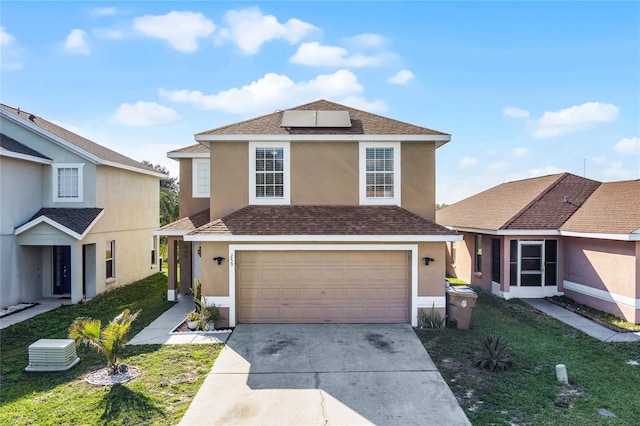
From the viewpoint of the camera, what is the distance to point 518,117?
804 inches

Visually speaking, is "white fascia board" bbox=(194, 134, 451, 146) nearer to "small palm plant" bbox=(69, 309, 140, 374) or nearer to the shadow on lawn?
"small palm plant" bbox=(69, 309, 140, 374)

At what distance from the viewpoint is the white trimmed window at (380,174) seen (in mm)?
11602

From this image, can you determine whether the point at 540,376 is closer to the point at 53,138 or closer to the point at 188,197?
the point at 188,197

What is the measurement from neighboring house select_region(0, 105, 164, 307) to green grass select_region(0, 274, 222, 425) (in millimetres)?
3896

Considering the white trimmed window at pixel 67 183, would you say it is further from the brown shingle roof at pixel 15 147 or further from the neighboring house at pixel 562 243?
the neighboring house at pixel 562 243

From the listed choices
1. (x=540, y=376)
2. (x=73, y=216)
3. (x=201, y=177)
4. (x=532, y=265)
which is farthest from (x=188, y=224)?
(x=532, y=265)

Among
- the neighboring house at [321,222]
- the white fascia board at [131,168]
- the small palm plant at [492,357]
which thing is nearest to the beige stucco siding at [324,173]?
the neighboring house at [321,222]

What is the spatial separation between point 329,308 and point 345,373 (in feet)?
10.6

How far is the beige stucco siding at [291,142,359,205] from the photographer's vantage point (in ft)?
38.0

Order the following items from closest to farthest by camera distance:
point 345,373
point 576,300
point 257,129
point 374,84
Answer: point 345,373, point 257,129, point 576,300, point 374,84

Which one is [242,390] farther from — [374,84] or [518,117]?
[518,117]

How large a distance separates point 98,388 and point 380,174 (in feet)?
30.4

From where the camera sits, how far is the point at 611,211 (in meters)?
12.6

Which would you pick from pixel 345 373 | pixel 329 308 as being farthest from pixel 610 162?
pixel 345 373
